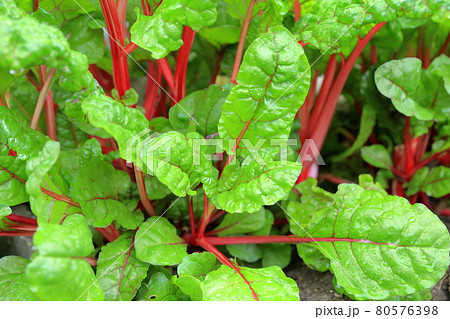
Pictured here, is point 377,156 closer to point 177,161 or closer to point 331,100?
point 331,100

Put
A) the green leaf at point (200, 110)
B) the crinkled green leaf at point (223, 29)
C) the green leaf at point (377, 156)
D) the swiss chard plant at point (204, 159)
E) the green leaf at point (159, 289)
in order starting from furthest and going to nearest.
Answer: the green leaf at point (377, 156) → the crinkled green leaf at point (223, 29) → the green leaf at point (200, 110) → the green leaf at point (159, 289) → the swiss chard plant at point (204, 159)

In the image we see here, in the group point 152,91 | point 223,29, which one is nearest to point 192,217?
point 152,91

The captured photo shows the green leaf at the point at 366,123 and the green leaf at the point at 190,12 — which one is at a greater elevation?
the green leaf at the point at 190,12

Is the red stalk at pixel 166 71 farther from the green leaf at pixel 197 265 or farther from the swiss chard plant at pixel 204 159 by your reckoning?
the green leaf at pixel 197 265

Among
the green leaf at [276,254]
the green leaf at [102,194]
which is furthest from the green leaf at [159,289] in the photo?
the green leaf at [276,254]

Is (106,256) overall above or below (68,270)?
below
